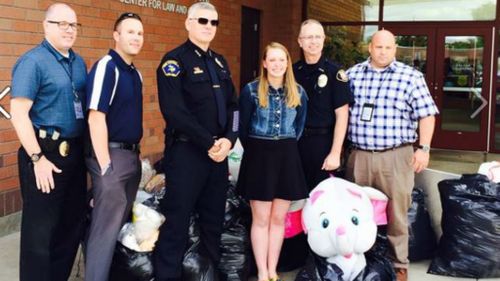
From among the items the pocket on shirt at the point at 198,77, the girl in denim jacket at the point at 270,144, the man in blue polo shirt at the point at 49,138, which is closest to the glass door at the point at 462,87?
the girl in denim jacket at the point at 270,144

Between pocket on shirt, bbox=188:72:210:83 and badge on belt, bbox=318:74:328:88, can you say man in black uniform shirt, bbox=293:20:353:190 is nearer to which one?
badge on belt, bbox=318:74:328:88

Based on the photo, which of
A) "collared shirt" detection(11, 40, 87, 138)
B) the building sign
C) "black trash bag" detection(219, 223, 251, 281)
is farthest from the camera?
the building sign

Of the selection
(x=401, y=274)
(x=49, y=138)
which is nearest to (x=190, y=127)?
(x=49, y=138)

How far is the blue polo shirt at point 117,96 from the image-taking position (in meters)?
2.95

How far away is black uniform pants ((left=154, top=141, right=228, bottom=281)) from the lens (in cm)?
320

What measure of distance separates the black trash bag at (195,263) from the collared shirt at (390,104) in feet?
4.40

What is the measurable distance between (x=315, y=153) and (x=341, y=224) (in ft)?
2.05

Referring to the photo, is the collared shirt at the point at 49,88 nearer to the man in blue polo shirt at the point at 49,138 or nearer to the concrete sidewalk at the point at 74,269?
the man in blue polo shirt at the point at 49,138

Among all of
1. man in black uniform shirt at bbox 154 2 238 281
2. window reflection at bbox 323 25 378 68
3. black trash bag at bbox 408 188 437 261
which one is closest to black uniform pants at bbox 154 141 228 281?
man in black uniform shirt at bbox 154 2 238 281

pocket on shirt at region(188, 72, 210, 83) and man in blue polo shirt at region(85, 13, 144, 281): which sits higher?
pocket on shirt at region(188, 72, 210, 83)

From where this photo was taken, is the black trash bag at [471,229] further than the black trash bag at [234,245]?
Yes

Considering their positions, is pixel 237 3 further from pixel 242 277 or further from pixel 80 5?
pixel 242 277

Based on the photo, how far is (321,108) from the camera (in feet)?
12.1

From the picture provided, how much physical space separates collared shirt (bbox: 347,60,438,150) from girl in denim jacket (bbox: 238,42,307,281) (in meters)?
0.53
